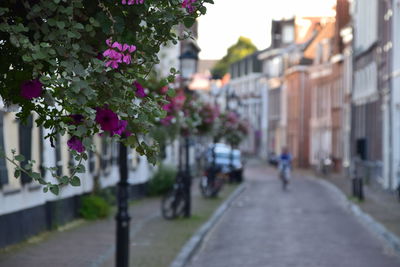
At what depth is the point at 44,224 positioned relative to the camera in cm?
1831

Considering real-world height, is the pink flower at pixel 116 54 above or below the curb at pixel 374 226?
above

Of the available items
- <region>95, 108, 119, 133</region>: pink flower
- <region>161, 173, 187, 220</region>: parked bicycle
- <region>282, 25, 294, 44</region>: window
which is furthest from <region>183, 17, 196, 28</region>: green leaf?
<region>282, 25, 294, 44</region>: window

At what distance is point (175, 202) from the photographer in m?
22.4

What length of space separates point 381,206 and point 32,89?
2350cm

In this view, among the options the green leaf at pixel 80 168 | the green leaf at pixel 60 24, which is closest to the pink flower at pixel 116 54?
the green leaf at pixel 60 24

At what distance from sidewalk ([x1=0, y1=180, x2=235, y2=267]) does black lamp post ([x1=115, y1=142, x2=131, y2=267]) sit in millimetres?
986

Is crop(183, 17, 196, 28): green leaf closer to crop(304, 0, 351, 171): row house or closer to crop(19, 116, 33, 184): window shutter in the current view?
crop(19, 116, 33, 184): window shutter

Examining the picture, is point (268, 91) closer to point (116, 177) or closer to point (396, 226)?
point (116, 177)

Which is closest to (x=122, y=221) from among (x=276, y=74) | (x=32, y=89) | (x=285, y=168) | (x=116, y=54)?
(x=116, y=54)

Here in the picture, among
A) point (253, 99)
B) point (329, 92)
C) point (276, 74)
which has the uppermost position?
point (276, 74)

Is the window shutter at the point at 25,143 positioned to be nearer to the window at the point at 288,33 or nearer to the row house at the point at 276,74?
the row house at the point at 276,74

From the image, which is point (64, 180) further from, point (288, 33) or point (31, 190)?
point (288, 33)

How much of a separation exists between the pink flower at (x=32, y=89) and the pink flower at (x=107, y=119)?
400 millimetres

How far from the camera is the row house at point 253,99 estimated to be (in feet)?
327
